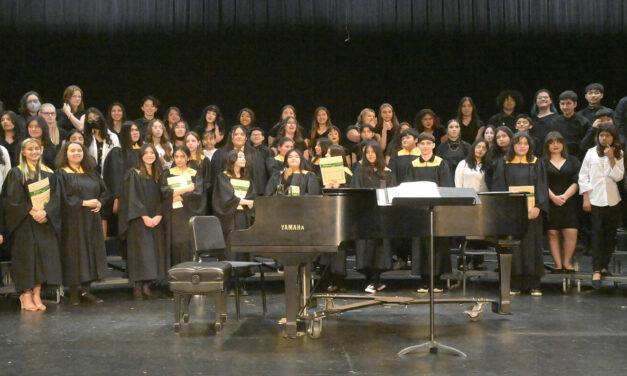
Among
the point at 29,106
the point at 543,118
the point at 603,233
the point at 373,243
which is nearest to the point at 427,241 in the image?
the point at 373,243

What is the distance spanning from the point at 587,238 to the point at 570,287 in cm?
88

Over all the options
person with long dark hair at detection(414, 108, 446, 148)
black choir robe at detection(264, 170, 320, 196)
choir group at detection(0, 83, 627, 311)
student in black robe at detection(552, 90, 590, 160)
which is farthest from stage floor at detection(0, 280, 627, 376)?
Result: person with long dark hair at detection(414, 108, 446, 148)

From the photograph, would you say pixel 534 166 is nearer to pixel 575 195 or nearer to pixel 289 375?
pixel 575 195

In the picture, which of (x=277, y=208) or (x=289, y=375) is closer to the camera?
(x=289, y=375)

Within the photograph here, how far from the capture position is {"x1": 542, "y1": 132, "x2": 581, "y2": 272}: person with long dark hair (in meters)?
7.49

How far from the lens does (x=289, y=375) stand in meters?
4.15

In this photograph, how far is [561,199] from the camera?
7445 millimetres

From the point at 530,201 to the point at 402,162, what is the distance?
1.46 meters

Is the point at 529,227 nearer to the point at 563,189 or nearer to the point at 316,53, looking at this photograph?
the point at 563,189

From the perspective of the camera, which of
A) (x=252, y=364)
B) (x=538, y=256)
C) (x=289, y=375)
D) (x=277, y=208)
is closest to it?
(x=289, y=375)

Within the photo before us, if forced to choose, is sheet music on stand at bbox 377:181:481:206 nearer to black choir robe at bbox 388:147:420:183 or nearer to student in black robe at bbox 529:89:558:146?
black choir robe at bbox 388:147:420:183

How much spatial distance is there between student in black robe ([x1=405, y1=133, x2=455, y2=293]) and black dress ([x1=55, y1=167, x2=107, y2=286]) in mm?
3247

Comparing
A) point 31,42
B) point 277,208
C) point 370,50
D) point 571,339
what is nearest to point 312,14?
point 370,50

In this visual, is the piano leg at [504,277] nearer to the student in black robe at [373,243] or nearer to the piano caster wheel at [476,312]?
the piano caster wheel at [476,312]
